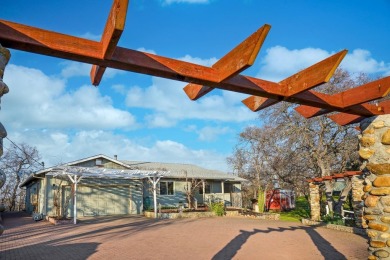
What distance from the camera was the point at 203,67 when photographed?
3.17 m

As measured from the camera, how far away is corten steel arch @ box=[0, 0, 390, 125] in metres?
2.41

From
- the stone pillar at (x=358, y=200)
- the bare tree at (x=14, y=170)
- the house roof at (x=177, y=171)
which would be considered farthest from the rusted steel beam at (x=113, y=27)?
the bare tree at (x=14, y=170)

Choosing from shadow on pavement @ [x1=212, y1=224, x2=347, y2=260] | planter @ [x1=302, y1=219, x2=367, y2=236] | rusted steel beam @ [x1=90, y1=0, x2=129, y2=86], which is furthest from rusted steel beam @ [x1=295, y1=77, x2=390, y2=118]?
planter @ [x1=302, y1=219, x2=367, y2=236]

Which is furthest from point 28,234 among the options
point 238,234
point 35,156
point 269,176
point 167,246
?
point 35,156

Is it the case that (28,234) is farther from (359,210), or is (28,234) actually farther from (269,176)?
(269,176)

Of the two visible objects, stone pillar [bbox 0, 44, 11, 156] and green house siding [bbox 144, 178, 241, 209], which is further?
green house siding [bbox 144, 178, 241, 209]

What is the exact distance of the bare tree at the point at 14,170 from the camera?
104 feet

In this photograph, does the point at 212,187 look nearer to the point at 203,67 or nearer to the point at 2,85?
the point at 203,67

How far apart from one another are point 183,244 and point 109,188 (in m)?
12.2

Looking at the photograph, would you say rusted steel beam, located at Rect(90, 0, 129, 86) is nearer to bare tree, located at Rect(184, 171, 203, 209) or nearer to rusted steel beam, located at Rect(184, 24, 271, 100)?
rusted steel beam, located at Rect(184, 24, 271, 100)

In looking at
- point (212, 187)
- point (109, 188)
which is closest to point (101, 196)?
point (109, 188)

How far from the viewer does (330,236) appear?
33.8 feet

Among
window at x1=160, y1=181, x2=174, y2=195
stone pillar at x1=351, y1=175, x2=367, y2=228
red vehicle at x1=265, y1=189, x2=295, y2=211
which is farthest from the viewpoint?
red vehicle at x1=265, y1=189, x2=295, y2=211

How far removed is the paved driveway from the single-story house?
196 inches
